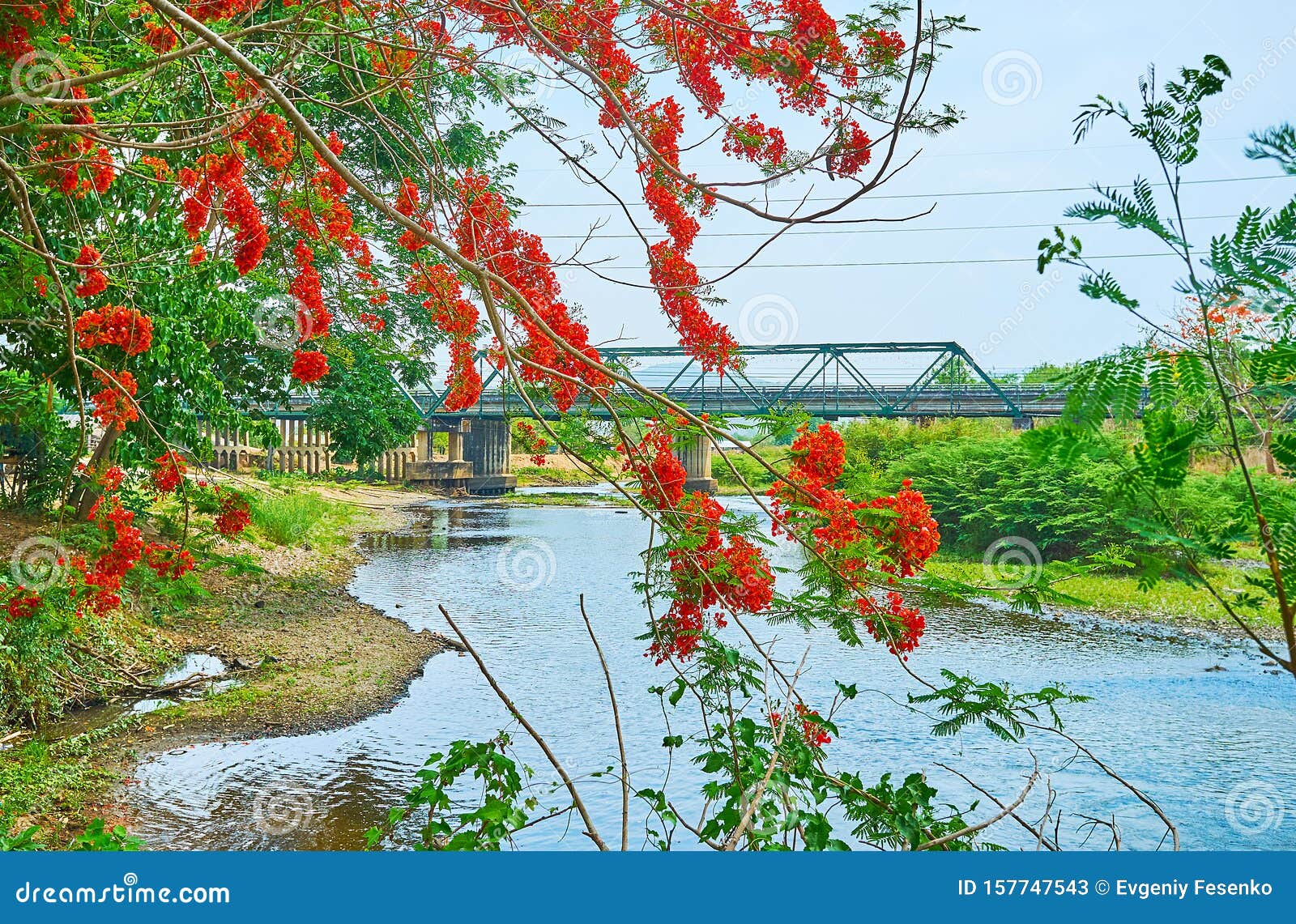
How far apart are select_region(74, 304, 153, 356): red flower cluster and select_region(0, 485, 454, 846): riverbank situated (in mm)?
998

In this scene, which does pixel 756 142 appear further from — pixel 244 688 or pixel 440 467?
pixel 440 467

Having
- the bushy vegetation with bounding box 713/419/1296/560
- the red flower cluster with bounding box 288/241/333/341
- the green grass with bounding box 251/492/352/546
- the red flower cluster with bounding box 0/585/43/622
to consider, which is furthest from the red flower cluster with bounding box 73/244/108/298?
the bushy vegetation with bounding box 713/419/1296/560

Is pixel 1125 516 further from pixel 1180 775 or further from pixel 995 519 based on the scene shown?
pixel 995 519

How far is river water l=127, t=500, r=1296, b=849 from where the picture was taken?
12.2ft

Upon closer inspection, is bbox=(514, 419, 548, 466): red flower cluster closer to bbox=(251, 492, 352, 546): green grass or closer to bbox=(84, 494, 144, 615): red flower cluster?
bbox=(84, 494, 144, 615): red flower cluster

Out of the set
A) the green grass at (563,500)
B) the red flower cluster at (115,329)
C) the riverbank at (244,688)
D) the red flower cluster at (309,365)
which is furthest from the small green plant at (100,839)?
the green grass at (563,500)

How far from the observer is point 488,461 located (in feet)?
78.0

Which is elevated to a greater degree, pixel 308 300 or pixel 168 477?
pixel 308 300

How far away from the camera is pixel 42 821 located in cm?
327

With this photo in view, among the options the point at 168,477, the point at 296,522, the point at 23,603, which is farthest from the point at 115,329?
the point at 296,522

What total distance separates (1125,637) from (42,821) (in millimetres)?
6757

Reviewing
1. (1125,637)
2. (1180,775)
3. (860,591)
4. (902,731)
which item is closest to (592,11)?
(860,591)

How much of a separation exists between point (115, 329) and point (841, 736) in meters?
3.54

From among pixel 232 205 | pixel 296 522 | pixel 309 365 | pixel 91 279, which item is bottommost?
pixel 296 522
